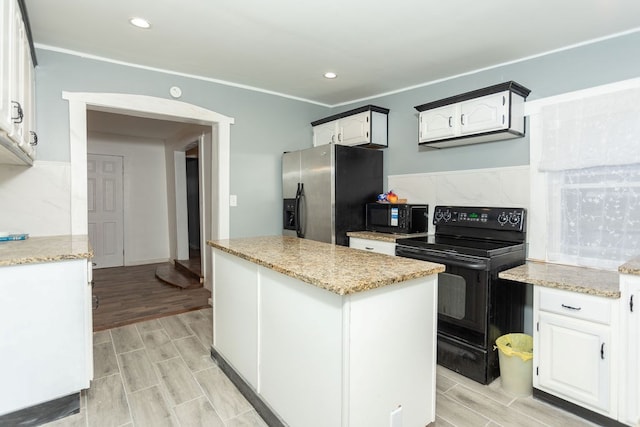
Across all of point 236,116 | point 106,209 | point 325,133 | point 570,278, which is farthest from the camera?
point 106,209

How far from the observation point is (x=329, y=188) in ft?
11.1

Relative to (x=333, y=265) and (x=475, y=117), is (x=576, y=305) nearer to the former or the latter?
(x=333, y=265)

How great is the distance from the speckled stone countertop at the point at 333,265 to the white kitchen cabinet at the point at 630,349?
3.26 feet

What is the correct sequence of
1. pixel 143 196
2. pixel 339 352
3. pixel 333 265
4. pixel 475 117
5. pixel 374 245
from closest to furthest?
pixel 339 352 < pixel 333 265 < pixel 475 117 < pixel 374 245 < pixel 143 196

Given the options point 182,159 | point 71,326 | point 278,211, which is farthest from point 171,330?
point 182,159

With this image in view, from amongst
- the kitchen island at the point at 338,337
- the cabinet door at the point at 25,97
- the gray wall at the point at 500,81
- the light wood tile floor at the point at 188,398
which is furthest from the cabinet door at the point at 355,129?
the cabinet door at the point at 25,97

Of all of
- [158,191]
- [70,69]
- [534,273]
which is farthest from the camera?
[158,191]

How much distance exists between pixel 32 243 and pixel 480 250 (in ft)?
9.90

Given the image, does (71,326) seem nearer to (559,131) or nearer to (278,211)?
(278,211)

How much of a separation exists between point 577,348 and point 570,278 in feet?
1.32

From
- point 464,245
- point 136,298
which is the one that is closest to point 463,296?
point 464,245

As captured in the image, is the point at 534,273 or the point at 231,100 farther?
the point at 231,100

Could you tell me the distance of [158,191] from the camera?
630 centimetres

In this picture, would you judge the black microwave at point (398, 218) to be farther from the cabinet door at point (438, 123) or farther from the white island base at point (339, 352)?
the white island base at point (339, 352)
